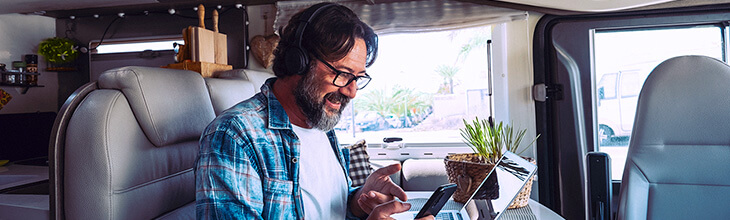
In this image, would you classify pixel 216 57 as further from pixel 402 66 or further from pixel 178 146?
pixel 402 66

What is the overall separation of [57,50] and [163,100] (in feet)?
8.91

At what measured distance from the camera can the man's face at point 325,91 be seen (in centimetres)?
120

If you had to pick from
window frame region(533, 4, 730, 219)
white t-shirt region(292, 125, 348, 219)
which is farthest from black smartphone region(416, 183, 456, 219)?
window frame region(533, 4, 730, 219)

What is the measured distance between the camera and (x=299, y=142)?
1141 millimetres

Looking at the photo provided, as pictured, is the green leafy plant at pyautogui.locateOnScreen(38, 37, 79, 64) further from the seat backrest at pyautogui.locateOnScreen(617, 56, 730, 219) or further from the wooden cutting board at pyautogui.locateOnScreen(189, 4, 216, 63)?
the seat backrest at pyautogui.locateOnScreen(617, 56, 730, 219)

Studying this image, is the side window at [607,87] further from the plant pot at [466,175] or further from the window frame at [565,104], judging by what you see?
the plant pot at [466,175]

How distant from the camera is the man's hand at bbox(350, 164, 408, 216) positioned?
4.03ft

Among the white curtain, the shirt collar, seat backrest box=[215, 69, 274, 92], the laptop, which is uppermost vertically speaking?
the white curtain

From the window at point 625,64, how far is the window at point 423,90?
863 mm

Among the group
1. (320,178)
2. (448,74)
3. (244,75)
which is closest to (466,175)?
(320,178)

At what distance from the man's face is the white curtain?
1745 mm

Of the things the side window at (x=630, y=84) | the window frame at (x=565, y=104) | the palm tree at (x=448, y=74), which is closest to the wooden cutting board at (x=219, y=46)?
the window frame at (x=565, y=104)

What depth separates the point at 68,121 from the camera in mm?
1128

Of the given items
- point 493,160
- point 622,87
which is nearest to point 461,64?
point 622,87
